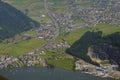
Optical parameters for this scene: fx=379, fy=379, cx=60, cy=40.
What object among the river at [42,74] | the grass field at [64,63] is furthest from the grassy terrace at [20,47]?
the river at [42,74]

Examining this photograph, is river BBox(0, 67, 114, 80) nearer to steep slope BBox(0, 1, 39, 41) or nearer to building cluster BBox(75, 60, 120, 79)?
building cluster BBox(75, 60, 120, 79)

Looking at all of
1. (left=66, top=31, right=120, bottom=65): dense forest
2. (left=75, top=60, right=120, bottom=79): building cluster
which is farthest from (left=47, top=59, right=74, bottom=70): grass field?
(left=66, top=31, right=120, bottom=65): dense forest

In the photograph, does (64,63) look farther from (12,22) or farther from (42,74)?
(12,22)

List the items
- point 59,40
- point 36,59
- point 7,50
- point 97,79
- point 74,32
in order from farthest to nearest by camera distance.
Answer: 1. point 74,32
2. point 59,40
3. point 7,50
4. point 36,59
5. point 97,79

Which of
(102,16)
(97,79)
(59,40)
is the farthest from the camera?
(102,16)

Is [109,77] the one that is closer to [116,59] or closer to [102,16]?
[116,59]

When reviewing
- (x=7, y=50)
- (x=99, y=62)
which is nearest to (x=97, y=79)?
(x=99, y=62)

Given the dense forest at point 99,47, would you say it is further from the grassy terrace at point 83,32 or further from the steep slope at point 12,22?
the steep slope at point 12,22
